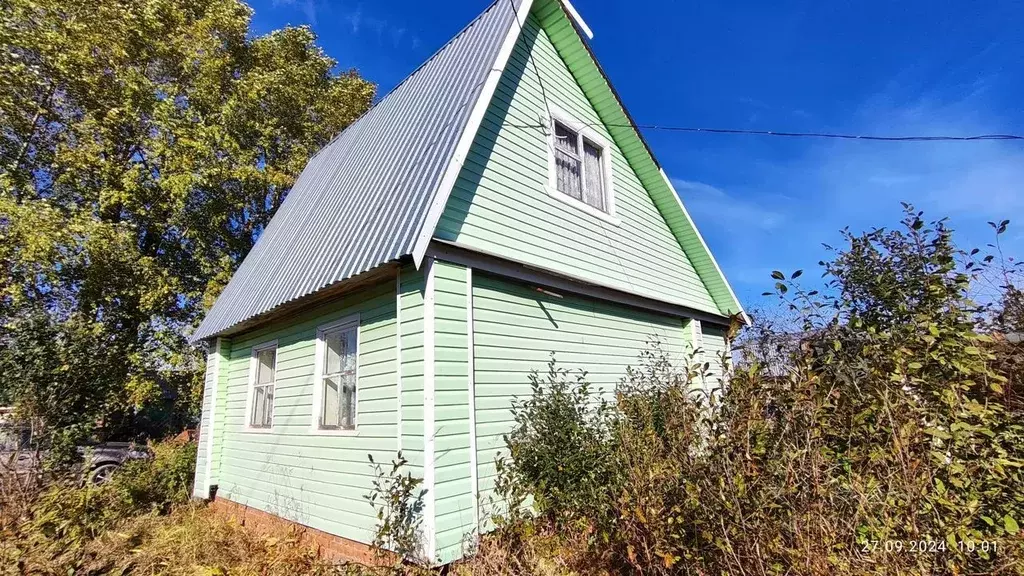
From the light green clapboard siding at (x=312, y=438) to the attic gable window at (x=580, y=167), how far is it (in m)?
3.42

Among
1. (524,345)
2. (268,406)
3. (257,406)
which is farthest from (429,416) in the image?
(257,406)

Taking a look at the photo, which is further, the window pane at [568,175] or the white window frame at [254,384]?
the window pane at [568,175]

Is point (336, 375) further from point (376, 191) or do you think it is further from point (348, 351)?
point (376, 191)

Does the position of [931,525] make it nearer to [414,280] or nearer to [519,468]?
[519,468]

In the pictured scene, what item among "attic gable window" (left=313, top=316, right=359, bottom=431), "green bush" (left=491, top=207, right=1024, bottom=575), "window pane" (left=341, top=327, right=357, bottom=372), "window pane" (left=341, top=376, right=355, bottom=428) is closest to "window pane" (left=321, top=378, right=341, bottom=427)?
"attic gable window" (left=313, top=316, right=359, bottom=431)

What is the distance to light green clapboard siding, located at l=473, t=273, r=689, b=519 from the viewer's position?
5.10m

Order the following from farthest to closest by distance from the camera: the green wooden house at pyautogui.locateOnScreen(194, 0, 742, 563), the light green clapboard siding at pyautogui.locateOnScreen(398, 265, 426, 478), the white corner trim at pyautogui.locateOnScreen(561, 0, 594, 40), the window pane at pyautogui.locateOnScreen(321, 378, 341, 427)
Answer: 1. the white corner trim at pyautogui.locateOnScreen(561, 0, 594, 40)
2. the window pane at pyautogui.locateOnScreen(321, 378, 341, 427)
3. the green wooden house at pyautogui.locateOnScreen(194, 0, 742, 563)
4. the light green clapboard siding at pyautogui.locateOnScreen(398, 265, 426, 478)

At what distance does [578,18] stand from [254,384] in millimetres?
8024

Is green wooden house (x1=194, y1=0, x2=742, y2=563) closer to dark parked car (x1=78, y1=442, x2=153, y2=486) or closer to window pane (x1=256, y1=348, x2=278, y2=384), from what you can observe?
window pane (x1=256, y1=348, x2=278, y2=384)

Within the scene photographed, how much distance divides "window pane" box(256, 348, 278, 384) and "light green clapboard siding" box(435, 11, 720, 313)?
4.49 metres

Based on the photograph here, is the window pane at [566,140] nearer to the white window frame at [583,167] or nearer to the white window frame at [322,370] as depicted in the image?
the white window frame at [583,167]

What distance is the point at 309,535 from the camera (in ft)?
18.9

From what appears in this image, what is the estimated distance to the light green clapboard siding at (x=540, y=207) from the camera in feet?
18.7

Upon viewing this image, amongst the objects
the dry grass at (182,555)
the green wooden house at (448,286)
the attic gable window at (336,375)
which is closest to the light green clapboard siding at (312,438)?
the green wooden house at (448,286)
